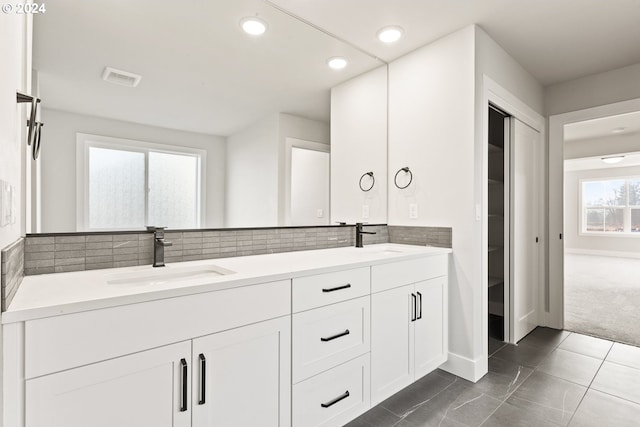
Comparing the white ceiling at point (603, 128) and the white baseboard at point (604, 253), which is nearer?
the white ceiling at point (603, 128)

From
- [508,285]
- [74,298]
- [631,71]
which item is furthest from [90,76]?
[631,71]

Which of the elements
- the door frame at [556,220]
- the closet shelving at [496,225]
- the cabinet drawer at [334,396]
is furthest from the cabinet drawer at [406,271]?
the door frame at [556,220]

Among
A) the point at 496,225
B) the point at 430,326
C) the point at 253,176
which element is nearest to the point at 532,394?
the point at 430,326

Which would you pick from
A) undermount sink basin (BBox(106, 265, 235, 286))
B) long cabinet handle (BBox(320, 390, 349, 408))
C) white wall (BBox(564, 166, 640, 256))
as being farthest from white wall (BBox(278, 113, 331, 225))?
white wall (BBox(564, 166, 640, 256))

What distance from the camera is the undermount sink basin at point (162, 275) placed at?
1.35 m

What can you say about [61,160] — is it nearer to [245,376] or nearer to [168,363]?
[168,363]

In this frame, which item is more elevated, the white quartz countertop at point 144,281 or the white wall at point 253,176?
the white wall at point 253,176

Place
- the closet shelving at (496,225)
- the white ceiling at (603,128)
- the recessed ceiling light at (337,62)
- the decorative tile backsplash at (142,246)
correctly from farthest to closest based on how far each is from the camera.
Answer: the white ceiling at (603,128)
the closet shelving at (496,225)
the recessed ceiling light at (337,62)
the decorative tile backsplash at (142,246)

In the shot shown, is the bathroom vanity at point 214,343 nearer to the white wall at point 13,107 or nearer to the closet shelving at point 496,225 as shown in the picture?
the white wall at point 13,107

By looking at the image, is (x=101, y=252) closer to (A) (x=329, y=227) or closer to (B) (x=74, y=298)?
(B) (x=74, y=298)

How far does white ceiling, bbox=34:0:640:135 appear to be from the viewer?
139 cm

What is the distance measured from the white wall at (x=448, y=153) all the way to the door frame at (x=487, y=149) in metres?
0.12

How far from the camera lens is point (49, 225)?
51.9 inches

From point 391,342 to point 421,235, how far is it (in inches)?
36.8
